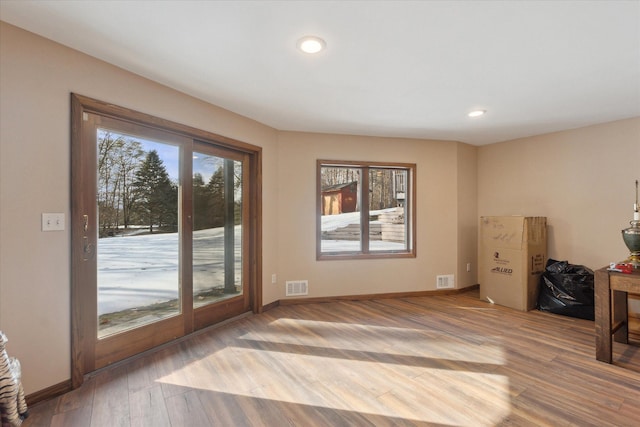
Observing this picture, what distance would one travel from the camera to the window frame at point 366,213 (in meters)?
4.15

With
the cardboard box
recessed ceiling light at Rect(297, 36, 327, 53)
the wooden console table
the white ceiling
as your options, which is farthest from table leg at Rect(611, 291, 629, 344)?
recessed ceiling light at Rect(297, 36, 327, 53)

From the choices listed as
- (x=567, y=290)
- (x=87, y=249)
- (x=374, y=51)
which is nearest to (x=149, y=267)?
(x=87, y=249)

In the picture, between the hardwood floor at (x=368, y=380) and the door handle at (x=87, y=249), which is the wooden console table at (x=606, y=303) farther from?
the door handle at (x=87, y=249)

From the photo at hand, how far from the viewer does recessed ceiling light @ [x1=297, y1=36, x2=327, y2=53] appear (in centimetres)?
190

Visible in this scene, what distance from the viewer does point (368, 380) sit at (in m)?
2.22

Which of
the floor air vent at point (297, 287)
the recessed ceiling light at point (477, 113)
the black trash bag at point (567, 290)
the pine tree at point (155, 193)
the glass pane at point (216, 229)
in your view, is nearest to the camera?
the pine tree at point (155, 193)

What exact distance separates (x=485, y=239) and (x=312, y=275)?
2.40 m

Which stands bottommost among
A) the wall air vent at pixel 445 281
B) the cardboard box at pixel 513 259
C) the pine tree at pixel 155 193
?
the wall air vent at pixel 445 281

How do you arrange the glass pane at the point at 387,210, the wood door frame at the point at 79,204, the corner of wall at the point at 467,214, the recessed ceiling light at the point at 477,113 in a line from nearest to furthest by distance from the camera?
the wood door frame at the point at 79,204 < the recessed ceiling light at the point at 477,113 < the glass pane at the point at 387,210 < the corner of wall at the point at 467,214

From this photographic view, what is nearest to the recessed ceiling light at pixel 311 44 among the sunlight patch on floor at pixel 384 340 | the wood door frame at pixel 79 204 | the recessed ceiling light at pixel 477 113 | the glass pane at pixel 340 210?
the wood door frame at pixel 79 204

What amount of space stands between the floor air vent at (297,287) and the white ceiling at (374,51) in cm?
215

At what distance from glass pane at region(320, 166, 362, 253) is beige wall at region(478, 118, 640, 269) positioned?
2194 millimetres

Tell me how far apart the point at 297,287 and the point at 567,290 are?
3196 mm

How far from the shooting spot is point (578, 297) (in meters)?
3.44
